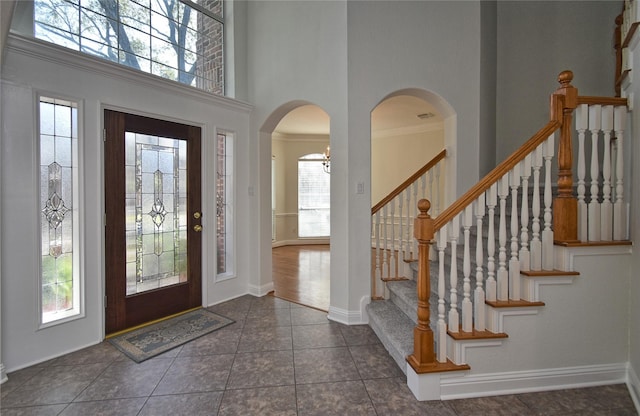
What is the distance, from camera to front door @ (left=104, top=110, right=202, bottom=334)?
286 centimetres

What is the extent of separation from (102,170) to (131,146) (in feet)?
1.24

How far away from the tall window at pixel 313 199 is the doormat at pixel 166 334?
15.7 ft

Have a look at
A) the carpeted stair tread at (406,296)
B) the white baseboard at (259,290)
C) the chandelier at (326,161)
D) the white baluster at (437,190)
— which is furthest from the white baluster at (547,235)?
the chandelier at (326,161)

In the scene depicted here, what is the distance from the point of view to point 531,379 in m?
2.06

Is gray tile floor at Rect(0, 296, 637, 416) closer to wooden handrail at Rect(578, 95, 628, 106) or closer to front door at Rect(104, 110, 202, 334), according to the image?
front door at Rect(104, 110, 202, 334)

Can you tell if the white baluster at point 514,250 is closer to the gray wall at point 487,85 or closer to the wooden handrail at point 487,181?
the wooden handrail at point 487,181

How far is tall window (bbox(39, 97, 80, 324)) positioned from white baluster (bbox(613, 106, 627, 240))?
13.4 feet

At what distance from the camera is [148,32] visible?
3270 mm

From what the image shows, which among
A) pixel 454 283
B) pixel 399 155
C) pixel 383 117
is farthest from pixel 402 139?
pixel 454 283

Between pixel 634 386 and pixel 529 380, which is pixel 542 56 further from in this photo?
pixel 529 380

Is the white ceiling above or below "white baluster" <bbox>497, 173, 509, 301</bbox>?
above

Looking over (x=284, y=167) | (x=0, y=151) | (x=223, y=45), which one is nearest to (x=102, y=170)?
(x=0, y=151)

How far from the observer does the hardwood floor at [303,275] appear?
12.9 ft

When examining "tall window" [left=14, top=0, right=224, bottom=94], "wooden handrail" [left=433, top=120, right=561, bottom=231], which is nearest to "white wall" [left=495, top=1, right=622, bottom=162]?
"wooden handrail" [left=433, top=120, right=561, bottom=231]
